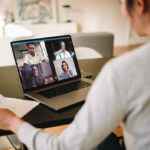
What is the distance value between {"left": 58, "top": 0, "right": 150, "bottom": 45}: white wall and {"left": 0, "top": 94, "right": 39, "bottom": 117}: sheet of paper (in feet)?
15.2

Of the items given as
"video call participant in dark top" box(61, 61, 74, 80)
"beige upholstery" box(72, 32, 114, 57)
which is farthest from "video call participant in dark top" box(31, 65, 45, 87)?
"beige upholstery" box(72, 32, 114, 57)

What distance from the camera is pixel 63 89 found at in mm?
1039

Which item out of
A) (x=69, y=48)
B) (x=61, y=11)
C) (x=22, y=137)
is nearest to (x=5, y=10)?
(x=61, y=11)

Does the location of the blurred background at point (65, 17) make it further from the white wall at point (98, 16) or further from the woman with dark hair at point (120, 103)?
the woman with dark hair at point (120, 103)

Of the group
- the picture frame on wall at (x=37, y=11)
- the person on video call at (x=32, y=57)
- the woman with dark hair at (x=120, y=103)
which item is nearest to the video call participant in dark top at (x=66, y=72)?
the person on video call at (x=32, y=57)

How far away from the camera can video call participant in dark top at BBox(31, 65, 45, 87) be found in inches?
40.5

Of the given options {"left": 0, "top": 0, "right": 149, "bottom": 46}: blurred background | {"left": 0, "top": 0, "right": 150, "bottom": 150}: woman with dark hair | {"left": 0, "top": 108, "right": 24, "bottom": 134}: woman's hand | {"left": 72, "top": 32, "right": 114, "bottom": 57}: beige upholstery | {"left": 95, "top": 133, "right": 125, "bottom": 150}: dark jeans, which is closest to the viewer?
{"left": 0, "top": 0, "right": 150, "bottom": 150}: woman with dark hair

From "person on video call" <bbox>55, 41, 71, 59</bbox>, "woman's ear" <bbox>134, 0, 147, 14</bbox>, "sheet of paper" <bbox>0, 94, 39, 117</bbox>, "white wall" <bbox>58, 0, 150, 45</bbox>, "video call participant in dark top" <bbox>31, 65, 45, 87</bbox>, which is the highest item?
"woman's ear" <bbox>134, 0, 147, 14</bbox>

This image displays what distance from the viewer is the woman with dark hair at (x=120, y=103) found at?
491 mm

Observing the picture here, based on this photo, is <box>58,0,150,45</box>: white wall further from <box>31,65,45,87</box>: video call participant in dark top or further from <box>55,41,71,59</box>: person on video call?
<box>31,65,45,87</box>: video call participant in dark top

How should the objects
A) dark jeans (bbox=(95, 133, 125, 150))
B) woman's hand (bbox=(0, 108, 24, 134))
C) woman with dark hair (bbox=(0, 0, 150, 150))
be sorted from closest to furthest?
1. woman with dark hair (bbox=(0, 0, 150, 150))
2. woman's hand (bbox=(0, 108, 24, 134))
3. dark jeans (bbox=(95, 133, 125, 150))

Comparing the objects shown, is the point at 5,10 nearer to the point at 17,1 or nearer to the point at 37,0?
the point at 17,1

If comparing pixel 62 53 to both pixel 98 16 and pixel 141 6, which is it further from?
pixel 98 16

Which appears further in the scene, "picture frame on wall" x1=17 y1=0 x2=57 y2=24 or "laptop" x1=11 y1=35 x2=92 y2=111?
A: "picture frame on wall" x1=17 y1=0 x2=57 y2=24
